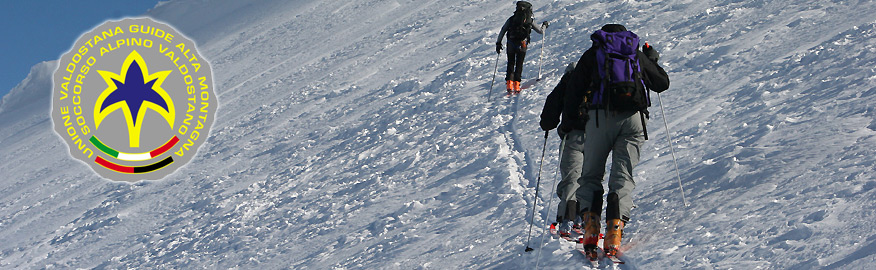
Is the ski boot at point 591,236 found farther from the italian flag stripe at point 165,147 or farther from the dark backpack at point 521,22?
the italian flag stripe at point 165,147

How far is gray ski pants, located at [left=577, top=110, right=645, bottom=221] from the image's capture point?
17.6 feet

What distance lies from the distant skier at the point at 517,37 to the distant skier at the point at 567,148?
18.3ft

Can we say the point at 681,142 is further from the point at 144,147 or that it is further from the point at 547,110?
the point at 144,147

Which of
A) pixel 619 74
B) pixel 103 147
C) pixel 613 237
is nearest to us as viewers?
pixel 613 237

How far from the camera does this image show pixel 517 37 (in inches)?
455

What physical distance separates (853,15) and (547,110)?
6.00m

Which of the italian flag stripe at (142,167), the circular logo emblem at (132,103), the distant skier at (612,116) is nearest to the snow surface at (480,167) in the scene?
the distant skier at (612,116)

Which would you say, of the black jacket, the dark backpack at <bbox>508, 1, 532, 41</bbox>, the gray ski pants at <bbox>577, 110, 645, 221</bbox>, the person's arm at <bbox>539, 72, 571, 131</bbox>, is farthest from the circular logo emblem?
the gray ski pants at <bbox>577, 110, 645, 221</bbox>

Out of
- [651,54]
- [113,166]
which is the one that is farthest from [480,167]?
[113,166]

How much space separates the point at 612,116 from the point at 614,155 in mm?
289

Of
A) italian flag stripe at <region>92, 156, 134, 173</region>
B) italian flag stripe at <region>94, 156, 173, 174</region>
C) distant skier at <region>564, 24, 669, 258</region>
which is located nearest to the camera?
distant skier at <region>564, 24, 669, 258</region>

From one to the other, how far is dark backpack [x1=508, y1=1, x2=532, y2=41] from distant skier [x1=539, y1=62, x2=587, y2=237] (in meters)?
5.63

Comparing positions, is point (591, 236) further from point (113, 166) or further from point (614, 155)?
point (113, 166)

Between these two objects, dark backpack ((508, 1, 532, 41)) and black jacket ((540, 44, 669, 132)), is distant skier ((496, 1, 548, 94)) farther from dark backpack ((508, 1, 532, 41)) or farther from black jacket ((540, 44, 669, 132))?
black jacket ((540, 44, 669, 132))
